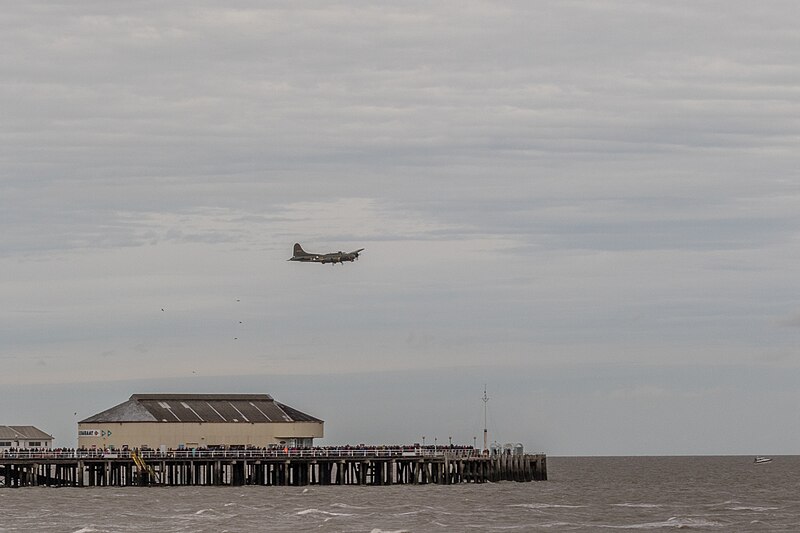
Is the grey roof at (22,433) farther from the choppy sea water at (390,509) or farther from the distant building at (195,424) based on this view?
the choppy sea water at (390,509)

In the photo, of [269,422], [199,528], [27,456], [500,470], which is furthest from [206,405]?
[199,528]

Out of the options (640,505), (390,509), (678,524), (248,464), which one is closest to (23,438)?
(248,464)

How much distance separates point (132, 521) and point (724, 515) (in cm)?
3319

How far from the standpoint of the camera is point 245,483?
115 metres

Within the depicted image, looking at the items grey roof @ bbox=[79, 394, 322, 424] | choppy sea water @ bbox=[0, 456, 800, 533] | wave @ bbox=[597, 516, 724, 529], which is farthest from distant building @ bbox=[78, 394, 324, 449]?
wave @ bbox=[597, 516, 724, 529]

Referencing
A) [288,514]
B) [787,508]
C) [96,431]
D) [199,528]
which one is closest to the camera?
[199,528]

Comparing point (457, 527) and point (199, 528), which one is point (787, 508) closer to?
point (457, 527)

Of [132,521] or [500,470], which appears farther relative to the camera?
[500,470]

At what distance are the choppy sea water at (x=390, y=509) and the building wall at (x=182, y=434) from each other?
23.0 ft

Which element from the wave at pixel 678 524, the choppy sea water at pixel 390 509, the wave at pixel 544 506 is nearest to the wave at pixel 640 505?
the choppy sea water at pixel 390 509

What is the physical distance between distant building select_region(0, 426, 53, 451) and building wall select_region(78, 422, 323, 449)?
667 inches

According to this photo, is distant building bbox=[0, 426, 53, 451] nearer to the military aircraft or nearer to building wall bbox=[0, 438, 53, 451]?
building wall bbox=[0, 438, 53, 451]

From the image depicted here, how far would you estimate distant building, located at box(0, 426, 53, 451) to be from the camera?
442 ft

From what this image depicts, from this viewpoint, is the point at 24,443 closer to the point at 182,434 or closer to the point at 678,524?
the point at 182,434
